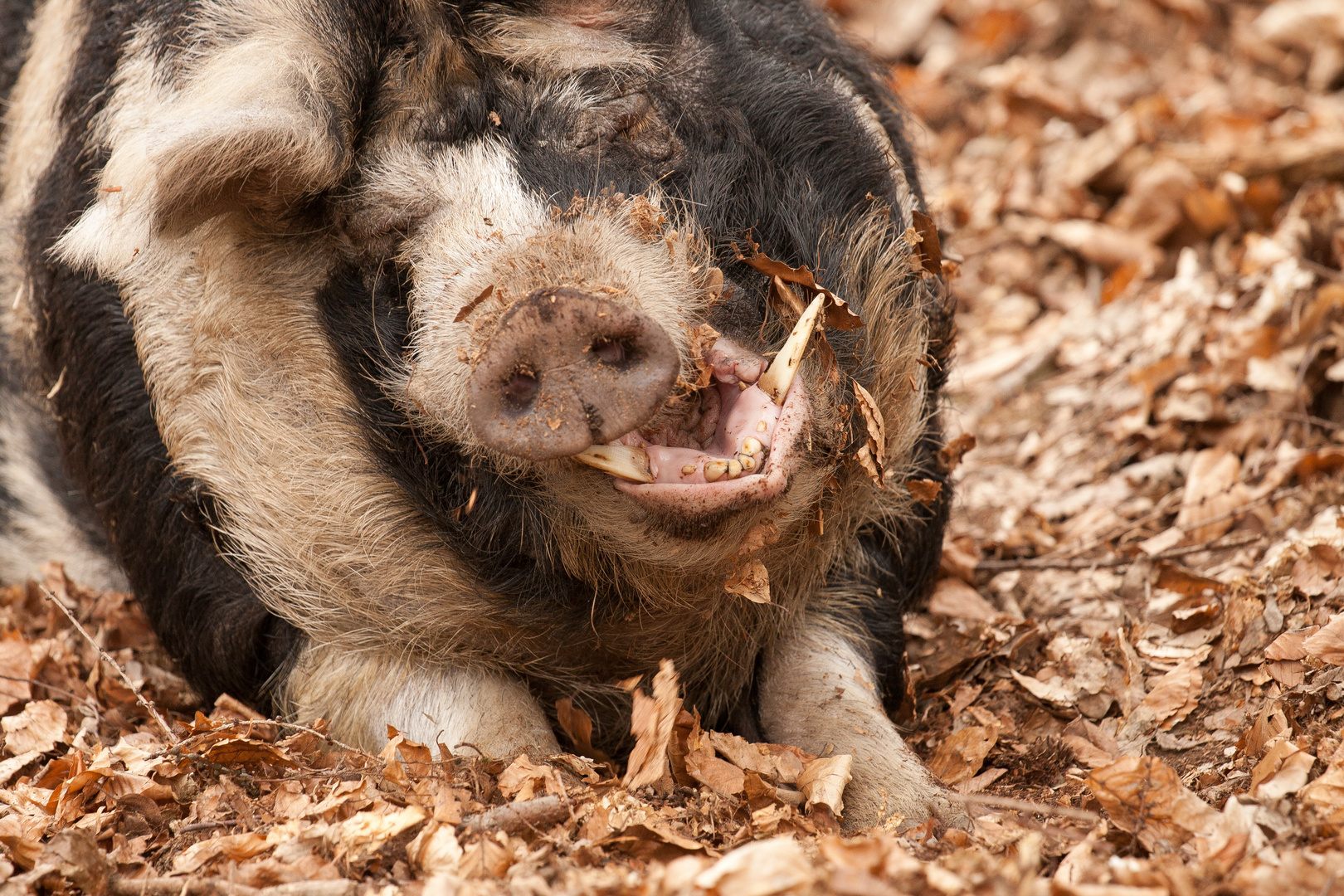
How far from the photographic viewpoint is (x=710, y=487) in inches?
93.8

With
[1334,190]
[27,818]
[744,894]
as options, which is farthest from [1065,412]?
[27,818]

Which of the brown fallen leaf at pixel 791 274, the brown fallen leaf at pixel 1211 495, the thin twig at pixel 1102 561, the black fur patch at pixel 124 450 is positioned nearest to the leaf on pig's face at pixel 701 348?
the brown fallen leaf at pixel 791 274

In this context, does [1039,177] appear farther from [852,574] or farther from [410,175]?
[410,175]

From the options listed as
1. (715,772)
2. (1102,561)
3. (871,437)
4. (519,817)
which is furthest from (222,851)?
(1102,561)

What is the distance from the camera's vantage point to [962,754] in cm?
313

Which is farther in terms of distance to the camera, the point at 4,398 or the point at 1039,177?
the point at 1039,177

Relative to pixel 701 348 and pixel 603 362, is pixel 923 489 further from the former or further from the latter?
pixel 603 362

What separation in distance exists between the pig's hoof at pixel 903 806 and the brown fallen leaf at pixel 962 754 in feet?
0.44

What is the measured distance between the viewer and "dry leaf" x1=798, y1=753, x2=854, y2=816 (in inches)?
110

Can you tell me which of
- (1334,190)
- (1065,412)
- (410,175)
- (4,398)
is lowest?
(1065,412)

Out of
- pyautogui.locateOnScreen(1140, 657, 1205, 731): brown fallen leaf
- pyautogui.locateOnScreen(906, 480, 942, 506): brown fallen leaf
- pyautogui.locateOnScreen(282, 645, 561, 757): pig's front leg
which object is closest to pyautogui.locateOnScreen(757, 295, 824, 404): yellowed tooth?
pyautogui.locateOnScreen(906, 480, 942, 506): brown fallen leaf

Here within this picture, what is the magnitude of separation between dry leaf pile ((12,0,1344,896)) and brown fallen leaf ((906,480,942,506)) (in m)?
0.22

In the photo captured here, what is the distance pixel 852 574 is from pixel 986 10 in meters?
5.42

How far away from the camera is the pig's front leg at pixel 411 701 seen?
307 centimetres
